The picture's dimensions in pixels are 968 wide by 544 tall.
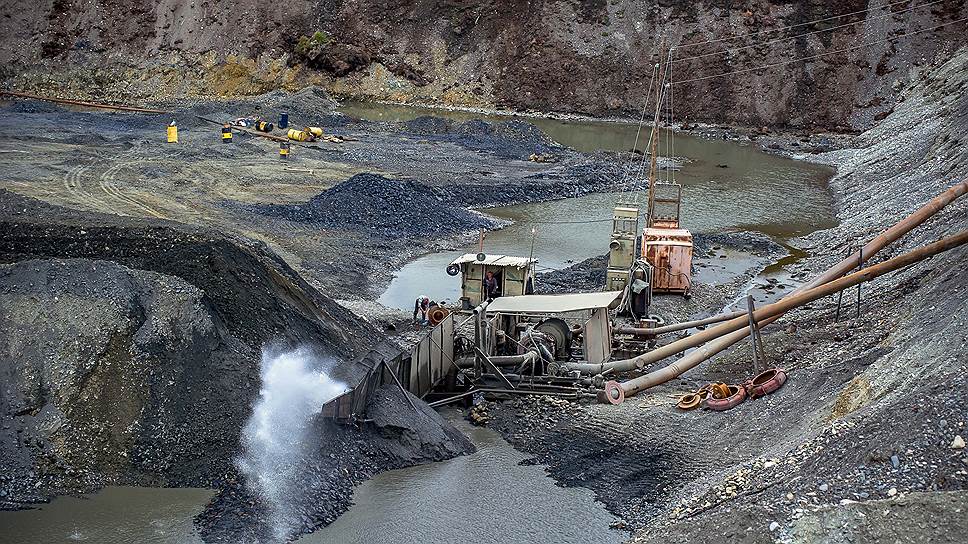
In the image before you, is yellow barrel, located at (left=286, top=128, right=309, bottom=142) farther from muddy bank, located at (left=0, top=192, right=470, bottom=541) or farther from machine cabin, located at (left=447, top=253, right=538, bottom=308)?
muddy bank, located at (left=0, top=192, right=470, bottom=541)

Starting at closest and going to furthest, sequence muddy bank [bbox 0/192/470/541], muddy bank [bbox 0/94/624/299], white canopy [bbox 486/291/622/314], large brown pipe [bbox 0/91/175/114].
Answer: muddy bank [bbox 0/192/470/541]
white canopy [bbox 486/291/622/314]
muddy bank [bbox 0/94/624/299]
large brown pipe [bbox 0/91/175/114]

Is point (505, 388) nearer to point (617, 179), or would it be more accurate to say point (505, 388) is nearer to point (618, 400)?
point (618, 400)

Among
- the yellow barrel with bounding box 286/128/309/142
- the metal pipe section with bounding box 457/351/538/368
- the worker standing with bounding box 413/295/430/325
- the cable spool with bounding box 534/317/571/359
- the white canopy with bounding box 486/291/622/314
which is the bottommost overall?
the worker standing with bounding box 413/295/430/325

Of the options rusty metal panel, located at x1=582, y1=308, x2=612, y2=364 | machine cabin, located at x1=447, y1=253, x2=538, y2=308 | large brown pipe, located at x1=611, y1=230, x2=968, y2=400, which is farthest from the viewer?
machine cabin, located at x1=447, y1=253, x2=538, y2=308

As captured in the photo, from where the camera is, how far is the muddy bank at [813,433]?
14750mm

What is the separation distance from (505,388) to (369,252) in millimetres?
15313

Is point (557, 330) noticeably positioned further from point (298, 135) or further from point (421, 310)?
point (298, 135)

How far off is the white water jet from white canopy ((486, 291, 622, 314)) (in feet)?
16.1

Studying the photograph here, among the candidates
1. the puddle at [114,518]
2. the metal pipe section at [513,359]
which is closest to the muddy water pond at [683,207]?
the metal pipe section at [513,359]

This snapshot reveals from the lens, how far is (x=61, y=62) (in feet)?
242

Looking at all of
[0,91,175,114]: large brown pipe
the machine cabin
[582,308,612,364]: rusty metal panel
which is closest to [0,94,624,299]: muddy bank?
[0,91,175,114]: large brown pipe

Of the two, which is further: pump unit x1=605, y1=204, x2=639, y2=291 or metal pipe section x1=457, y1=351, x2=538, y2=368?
pump unit x1=605, y1=204, x2=639, y2=291

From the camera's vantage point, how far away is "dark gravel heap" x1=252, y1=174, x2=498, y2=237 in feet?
136

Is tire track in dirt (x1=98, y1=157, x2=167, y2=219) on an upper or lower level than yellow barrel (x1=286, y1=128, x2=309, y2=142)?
lower
